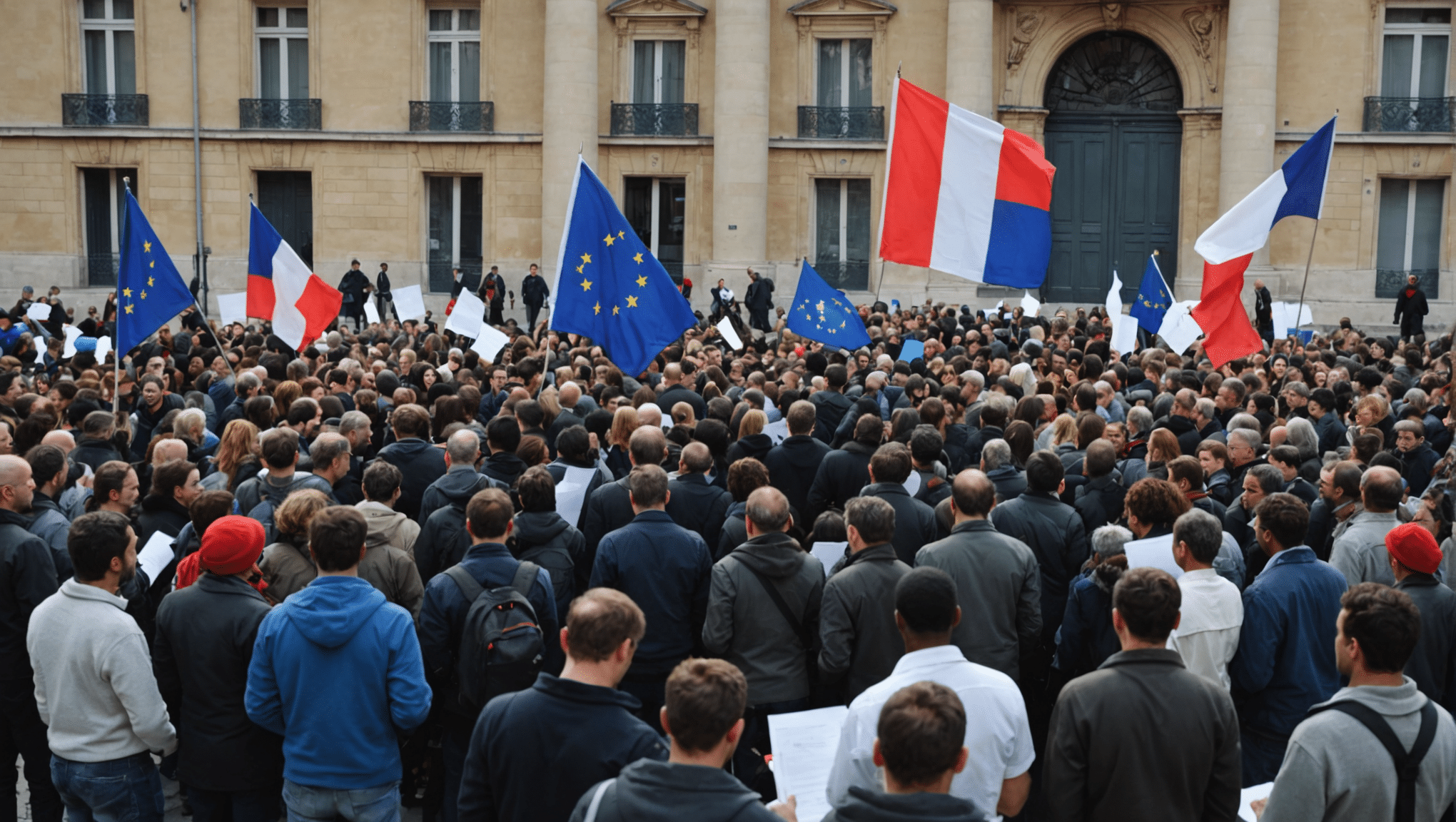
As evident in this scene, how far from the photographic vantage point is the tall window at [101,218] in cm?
3259

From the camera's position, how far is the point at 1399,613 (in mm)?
4090

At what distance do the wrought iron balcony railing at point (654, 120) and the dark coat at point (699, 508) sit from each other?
25.2 meters

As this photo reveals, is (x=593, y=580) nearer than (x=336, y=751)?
No

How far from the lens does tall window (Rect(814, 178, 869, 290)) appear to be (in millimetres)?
31844

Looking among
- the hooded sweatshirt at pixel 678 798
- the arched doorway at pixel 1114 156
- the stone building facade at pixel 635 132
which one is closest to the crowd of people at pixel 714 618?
the hooded sweatshirt at pixel 678 798

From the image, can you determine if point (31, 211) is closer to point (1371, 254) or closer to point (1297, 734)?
point (1371, 254)

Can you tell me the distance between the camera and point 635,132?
31.9 metres

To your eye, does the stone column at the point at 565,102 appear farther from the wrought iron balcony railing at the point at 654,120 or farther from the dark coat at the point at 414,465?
the dark coat at the point at 414,465

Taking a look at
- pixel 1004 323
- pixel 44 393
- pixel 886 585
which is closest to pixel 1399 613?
pixel 886 585

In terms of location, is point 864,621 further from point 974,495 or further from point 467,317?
point 467,317

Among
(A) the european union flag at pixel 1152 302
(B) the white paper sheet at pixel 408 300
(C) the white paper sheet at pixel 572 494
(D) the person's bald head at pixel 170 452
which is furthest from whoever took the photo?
(B) the white paper sheet at pixel 408 300

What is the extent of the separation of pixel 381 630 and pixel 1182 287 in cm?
2821

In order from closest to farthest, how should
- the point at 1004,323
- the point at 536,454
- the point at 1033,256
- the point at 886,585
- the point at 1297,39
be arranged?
the point at 886,585, the point at 536,454, the point at 1033,256, the point at 1004,323, the point at 1297,39

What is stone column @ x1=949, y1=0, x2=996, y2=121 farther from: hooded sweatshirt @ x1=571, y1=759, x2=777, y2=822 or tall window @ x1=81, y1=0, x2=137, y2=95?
hooded sweatshirt @ x1=571, y1=759, x2=777, y2=822
